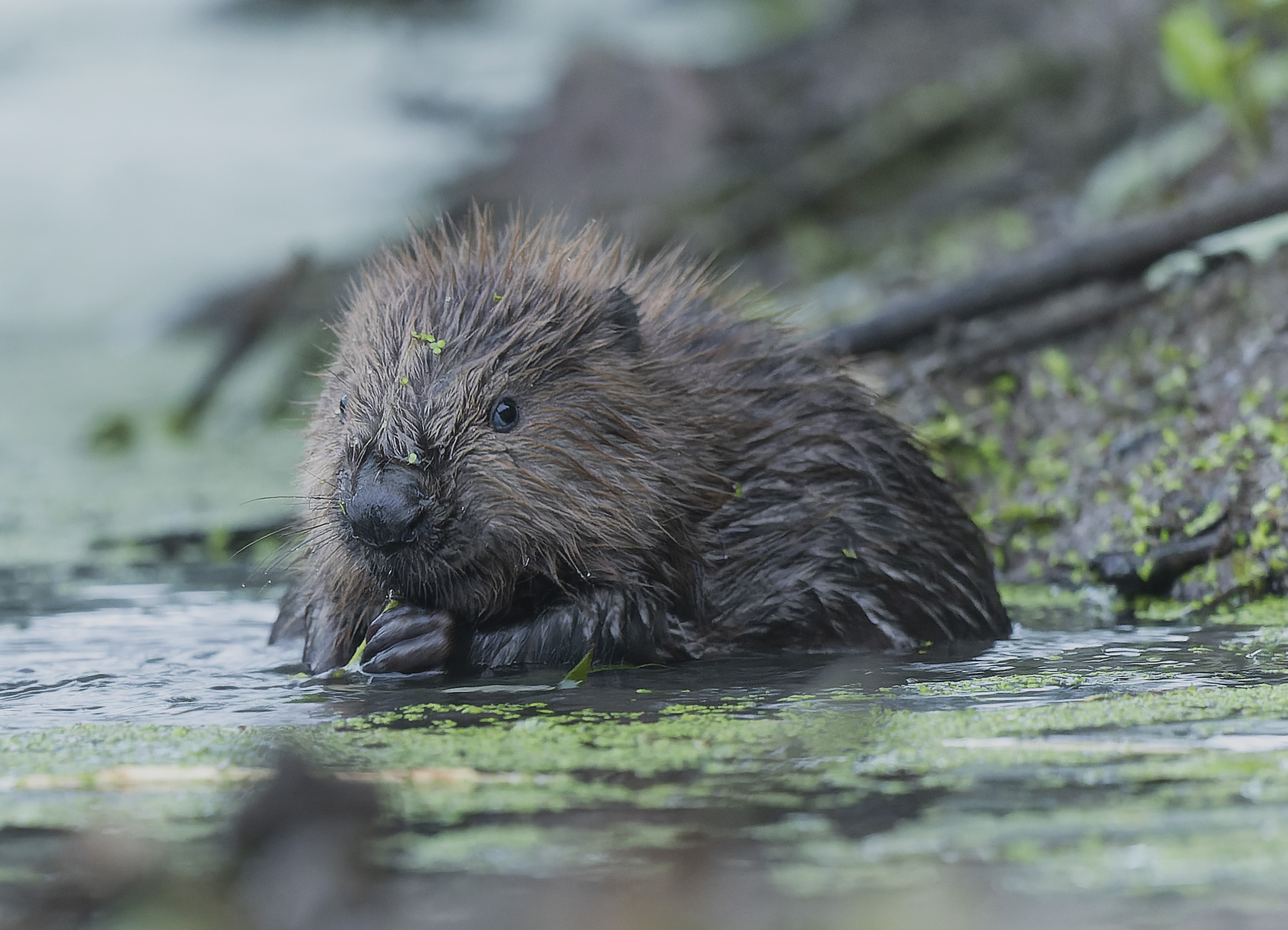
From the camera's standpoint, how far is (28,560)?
5.95m

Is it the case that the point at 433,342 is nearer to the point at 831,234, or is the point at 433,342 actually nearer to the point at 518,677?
the point at 518,677

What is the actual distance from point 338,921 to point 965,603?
253cm

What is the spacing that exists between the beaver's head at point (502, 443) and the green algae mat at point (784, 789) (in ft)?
1.01

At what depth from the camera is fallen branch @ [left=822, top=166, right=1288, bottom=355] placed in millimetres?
5449

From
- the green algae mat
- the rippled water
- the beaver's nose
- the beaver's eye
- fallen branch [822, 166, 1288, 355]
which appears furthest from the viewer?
fallen branch [822, 166, 1288, 355]

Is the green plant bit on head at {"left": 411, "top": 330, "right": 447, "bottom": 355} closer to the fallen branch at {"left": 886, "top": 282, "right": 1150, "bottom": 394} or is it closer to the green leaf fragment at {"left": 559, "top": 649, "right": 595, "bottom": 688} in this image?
the green leaf fragment at {"left": 559, "top": 649, "right": 595, "bottom": 688}

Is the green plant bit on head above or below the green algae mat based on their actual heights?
above

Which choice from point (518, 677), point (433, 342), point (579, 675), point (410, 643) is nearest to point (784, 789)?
point (579, 675)

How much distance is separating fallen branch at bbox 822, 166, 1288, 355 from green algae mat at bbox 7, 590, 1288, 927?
2327 mm

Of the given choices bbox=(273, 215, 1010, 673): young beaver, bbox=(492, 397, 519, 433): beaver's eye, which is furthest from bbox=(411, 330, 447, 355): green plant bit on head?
bbox=(492, 397, 519, 433): beaver's eye

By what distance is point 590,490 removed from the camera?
375cm

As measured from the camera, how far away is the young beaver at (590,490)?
3.65m

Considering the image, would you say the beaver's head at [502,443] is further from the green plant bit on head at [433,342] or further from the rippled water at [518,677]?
the rippled water at [518,677]

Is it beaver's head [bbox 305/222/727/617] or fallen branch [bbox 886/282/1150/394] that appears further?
fallen branch [bbox 886/282/1150/394]
